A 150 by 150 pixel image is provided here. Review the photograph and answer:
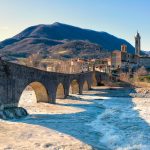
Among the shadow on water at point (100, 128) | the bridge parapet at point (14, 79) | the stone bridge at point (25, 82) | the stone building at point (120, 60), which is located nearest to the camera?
the shadow on water at point (100, 128)

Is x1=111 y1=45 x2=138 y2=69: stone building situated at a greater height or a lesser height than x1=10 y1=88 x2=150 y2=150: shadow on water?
greater

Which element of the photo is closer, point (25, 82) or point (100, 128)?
point (100, 128)

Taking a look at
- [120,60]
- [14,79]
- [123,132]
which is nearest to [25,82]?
[14,79]

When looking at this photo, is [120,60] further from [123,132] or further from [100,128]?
[123,132]

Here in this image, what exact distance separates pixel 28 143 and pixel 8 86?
11296 millimetres

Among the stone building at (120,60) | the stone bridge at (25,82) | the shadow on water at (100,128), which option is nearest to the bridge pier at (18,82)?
the stone bridge at (25,82)

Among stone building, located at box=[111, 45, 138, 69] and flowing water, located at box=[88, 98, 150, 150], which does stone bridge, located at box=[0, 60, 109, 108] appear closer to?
flowing water, located at box=[88, 98, 150, 150]

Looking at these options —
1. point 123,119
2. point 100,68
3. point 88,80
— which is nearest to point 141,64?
point 100,68

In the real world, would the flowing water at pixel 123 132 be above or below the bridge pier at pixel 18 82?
below

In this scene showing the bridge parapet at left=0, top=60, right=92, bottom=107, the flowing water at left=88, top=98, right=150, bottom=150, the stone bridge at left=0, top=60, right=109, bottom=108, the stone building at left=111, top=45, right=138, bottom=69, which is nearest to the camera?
the flowing water at left=88, top=98, right=150, bottom=150

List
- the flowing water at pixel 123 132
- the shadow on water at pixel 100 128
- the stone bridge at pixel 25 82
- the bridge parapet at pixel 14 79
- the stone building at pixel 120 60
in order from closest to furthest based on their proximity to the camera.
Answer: the flowing water at pixel 123 132, the shadow on water at pixel 100 128, the bridge parapet at pixel 14 79, the stone bridge at pixel 25 82, the stone building at pixel 120 60

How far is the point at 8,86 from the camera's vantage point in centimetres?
2880

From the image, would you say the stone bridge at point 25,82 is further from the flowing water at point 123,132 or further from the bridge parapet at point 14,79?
the flowing water at point 123,132

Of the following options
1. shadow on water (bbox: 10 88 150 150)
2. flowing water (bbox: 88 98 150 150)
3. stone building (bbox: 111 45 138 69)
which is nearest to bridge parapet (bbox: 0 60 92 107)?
shadow on water (bbox: 10 88 150 150)
